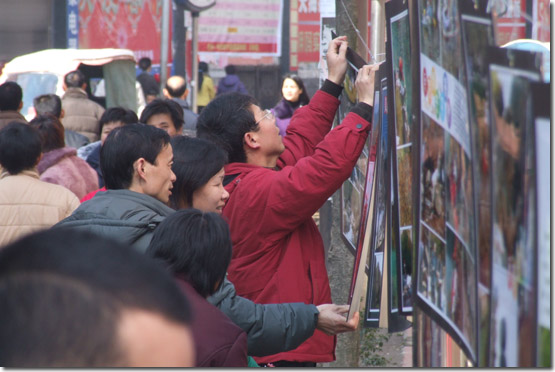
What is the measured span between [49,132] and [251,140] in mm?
2559

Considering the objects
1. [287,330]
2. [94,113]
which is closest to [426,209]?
[287,330]

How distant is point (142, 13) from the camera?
18609 millimetres

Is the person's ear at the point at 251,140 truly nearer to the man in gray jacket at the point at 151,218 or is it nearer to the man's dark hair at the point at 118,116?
the man in gray jacket at the point at 151,218

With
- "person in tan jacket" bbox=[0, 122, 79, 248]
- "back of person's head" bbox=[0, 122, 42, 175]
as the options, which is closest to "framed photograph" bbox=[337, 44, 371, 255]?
"person in tan jacket" bbox=[0, 122, 79, 248]

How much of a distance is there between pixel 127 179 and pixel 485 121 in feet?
5.35

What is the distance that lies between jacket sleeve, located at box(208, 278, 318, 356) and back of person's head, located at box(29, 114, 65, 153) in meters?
3.15

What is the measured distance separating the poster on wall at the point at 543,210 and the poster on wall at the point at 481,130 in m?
0.17

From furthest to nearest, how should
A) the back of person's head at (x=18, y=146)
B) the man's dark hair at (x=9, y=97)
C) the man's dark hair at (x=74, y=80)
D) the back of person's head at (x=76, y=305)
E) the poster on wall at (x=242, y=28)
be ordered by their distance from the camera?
the poster on wall at (x=242, y=28), the man's dark hair at (x=74, y=80), the man's dark hair at (x=9, y=97), the back of person's head at (x=18, y=146), the back of person's head at (x=76, y=305)

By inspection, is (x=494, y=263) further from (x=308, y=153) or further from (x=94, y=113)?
(x=94, y=113)

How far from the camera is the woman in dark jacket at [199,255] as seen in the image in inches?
88.5

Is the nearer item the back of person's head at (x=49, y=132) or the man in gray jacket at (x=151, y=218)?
the man in gray jacket at (x=151, y=218)

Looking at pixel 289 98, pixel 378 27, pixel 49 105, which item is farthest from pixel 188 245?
pixel 289 98

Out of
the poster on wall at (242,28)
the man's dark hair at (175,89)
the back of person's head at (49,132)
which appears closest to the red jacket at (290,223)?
→ the back of person's head at (49,132)

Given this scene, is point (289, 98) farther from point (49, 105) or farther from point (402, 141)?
point (402, 141)
